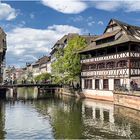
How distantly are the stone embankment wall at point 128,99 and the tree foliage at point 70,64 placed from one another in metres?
22.9

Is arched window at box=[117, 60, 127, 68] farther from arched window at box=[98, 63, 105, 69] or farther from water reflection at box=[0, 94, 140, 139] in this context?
water reflection at box=[0, 94, 140, 139]

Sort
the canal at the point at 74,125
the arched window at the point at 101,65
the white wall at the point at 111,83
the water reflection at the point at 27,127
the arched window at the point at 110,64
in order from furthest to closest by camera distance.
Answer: the arched window at the point at 101,65, the arched window at the point at 110,64, the white wall at the point at 111,83, the water reflection at the point at 27,127, the canal at the point at 74,125

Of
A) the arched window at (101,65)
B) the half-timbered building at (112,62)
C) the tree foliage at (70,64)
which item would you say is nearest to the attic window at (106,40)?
the half-timbered building at (112,62)

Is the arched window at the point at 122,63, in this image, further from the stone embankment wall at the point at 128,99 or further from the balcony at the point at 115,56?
the stone embankment wall at the point at 128,99

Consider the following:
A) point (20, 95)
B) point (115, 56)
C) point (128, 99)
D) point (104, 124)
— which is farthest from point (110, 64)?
point (20, 95)

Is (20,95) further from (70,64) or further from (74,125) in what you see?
(74,125)

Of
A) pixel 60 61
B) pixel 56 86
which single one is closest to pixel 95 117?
pixel 60 61

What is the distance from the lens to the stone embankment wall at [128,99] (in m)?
50.8

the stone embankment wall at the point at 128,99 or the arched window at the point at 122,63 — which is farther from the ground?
the arched window at the point at 122,63

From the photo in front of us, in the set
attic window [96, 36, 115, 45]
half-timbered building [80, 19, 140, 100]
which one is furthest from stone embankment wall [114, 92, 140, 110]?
attic window [96, 36, 115, 45]

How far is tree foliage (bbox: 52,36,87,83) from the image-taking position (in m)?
82.6

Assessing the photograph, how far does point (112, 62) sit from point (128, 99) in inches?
613

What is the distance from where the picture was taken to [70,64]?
270 ft

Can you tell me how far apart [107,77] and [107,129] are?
3345cm
